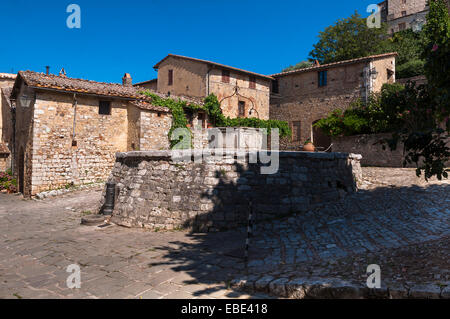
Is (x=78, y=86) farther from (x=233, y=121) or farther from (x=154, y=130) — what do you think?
(x=233, y=121)

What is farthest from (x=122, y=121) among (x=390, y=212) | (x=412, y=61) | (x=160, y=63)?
(x=412, y=61)

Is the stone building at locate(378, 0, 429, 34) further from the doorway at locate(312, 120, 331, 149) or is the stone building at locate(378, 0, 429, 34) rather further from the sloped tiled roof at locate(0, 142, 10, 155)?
the sloped tiled roof at locate(0, 142, 10, 155)

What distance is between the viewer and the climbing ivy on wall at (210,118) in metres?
19.6

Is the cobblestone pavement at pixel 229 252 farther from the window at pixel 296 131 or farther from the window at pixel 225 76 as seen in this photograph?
the window at pixel 296 131

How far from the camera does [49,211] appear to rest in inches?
472

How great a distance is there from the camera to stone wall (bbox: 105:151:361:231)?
26.2 ft

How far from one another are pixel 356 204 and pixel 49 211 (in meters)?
11.6

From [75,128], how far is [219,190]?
12.3 metres

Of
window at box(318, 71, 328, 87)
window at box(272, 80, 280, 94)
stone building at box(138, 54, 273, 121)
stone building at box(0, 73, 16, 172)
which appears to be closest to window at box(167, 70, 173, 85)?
stone building at box(138, 54, 273, 121)

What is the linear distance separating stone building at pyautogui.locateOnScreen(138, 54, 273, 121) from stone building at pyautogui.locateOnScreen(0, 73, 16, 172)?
1199 cm

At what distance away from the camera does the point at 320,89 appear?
85.1 feet

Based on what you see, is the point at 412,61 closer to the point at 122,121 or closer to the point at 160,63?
the point at 160,63

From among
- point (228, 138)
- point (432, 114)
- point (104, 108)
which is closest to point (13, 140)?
point (104, 108)
